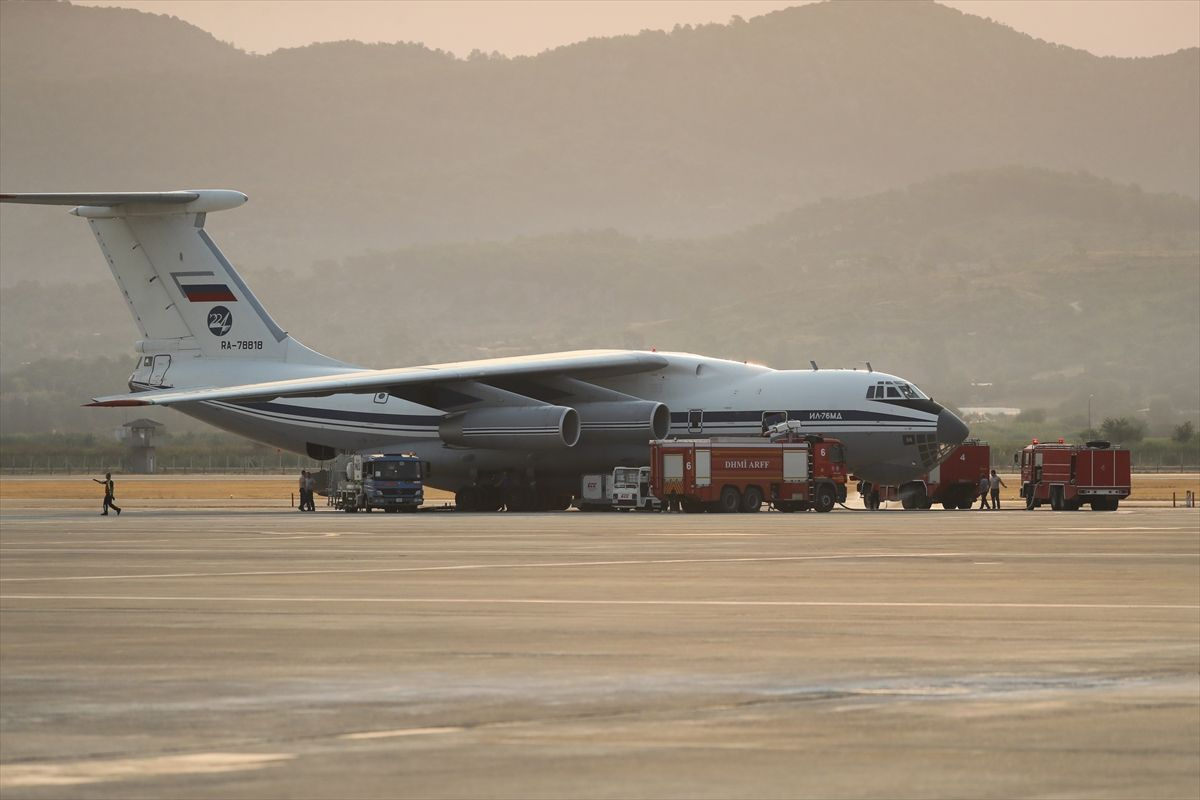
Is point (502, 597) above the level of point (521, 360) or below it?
below

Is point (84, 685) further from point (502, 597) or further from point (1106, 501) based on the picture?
point (1106, 501)

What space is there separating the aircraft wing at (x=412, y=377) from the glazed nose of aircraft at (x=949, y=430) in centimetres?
785

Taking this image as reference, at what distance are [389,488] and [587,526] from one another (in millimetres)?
12922

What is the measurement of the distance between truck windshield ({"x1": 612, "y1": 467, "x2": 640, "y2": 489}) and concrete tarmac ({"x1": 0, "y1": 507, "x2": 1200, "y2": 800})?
71.7ft

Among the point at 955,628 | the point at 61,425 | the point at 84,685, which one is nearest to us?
the point at 84,685

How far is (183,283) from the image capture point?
165 ft

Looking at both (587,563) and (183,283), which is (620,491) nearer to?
(183,283)

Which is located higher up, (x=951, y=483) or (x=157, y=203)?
(x=157, y=203)

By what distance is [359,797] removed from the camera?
858 centimetres

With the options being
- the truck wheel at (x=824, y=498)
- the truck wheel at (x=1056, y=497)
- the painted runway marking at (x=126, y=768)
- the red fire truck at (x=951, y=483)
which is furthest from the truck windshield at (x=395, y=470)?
the painted runway marking at (x=126, y=768)

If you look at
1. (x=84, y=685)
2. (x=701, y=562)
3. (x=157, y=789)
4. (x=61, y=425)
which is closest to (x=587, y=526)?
(x=701, y=562)

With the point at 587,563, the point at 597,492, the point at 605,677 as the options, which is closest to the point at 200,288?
the point at 597,492

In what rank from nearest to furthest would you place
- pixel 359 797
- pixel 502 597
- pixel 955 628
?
pixel 359 797 → pixel 955 628 → pixel 502 597

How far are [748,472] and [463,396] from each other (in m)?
8.25
